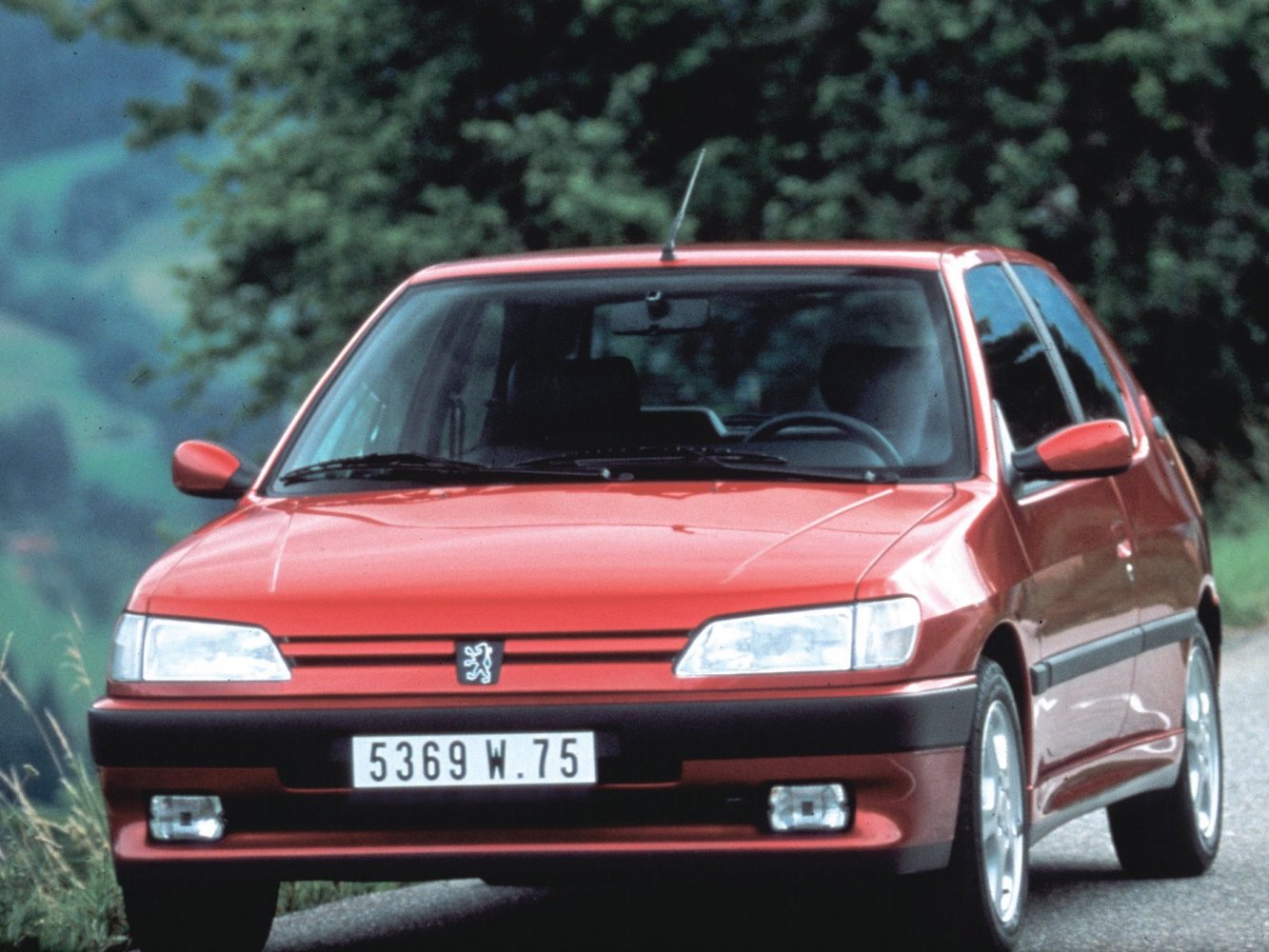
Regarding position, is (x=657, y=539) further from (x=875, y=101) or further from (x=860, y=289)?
(x=875, y=101)

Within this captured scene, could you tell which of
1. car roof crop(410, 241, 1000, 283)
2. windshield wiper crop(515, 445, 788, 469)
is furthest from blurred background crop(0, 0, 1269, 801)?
windshield wiper crop(515, 445, 788, 469)

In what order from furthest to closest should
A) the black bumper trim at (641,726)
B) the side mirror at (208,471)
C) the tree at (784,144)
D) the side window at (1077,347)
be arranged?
the tree at (784,144) < the side window at (1077,347) < the side mirror at (208,471) < the black bumper trim at (641,726)

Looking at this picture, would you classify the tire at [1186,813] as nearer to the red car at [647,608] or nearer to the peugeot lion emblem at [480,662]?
the red car at [647,608]

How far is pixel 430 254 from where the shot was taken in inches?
802

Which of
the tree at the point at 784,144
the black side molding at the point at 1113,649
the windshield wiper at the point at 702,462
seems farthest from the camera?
the tree at the point at 784,144

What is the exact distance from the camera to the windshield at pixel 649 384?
6453mm

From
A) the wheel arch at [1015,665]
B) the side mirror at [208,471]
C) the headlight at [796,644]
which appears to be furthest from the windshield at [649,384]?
the headlight at [796,644]

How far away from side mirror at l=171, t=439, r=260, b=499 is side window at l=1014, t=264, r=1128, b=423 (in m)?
2.11

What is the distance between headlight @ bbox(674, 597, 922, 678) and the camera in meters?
5.45

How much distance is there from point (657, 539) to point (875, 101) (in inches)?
567

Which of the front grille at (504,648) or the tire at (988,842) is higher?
the front grille at (504,648)

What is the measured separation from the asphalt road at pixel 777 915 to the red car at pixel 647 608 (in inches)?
12.9

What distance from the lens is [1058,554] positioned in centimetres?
657

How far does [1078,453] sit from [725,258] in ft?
3.45
